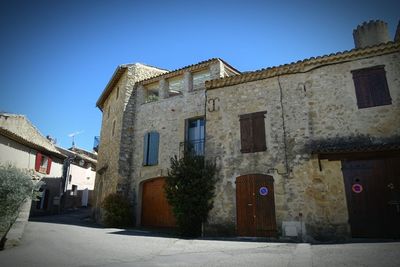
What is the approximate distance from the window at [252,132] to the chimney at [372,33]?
6879 mm

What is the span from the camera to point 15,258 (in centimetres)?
548

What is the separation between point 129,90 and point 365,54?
1117cm

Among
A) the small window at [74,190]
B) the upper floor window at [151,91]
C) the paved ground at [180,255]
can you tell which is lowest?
the paved ground at [180,255]

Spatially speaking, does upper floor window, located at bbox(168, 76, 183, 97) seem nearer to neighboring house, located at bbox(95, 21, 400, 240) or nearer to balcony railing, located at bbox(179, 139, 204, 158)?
neighboring house, located at bbox(95, 21, 400, 240)

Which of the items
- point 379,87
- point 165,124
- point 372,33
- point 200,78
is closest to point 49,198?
point 165,124

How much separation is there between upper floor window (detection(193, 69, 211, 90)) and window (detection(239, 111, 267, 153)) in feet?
13.5

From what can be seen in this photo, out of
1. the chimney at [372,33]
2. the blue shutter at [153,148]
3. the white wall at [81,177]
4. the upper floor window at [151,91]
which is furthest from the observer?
the white wall at [81,177]

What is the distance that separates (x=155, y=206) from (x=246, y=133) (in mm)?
5800

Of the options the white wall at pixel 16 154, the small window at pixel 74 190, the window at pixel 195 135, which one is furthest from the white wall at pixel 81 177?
the window at pixel 195 135

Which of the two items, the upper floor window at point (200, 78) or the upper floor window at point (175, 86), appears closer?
the upper floor window at point (200, 78)

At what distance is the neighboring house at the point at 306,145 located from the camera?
7.96 metres

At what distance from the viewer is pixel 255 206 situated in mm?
9219

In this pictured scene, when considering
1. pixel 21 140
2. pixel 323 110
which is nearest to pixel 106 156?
pixel 21 140

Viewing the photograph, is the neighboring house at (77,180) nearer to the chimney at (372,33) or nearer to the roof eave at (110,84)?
the roof eave at (110,84)
